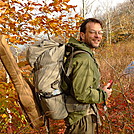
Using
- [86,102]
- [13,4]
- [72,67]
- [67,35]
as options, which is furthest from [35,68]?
[67,35]

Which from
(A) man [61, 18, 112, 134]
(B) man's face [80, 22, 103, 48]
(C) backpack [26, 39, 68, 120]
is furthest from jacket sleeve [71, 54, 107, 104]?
(B) man's face [80, 22, 103, 48]

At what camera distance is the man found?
4.34 ft

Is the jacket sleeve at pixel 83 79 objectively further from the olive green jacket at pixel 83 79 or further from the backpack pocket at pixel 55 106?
the backpack pocket at pixel 55 106

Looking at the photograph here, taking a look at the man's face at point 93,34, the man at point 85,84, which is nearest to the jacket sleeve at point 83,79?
the man at point 85,84

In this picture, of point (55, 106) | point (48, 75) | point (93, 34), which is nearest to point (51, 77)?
point (48, 75)

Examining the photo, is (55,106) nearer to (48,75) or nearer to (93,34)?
(48,75)

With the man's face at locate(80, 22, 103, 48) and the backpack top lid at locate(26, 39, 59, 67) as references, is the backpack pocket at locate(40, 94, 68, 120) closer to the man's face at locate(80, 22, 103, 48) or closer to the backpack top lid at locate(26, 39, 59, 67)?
the backpack top lid at locate(26, 39, 59, 67)

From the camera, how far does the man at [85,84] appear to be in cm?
132

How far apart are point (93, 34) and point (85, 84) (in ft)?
2.12

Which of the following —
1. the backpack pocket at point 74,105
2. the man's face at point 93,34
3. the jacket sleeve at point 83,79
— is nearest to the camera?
the jacket sleeve at point 83,79

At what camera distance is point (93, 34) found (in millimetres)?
1600

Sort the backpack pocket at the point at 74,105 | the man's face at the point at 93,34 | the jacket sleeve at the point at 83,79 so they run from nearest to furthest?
the jacket sleeve at the point at 83,79
the backpack pocket at the point at 74,105
the man's face at the point at 93,34

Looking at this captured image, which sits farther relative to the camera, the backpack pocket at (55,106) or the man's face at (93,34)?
the man's face at (93,34)

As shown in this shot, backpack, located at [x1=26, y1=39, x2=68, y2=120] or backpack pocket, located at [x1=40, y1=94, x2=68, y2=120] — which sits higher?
backpack, located at [x1=26, y1=39, x2=68, y2=120]
